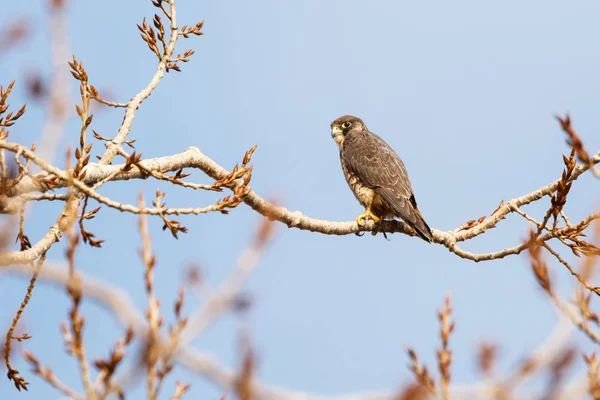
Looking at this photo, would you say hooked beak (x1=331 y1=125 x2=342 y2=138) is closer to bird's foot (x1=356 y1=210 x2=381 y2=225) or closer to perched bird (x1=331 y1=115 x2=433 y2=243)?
perched bird (x1=331 y1=115 x2=433 y2=243)

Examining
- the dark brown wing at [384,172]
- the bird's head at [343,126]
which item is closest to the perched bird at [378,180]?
the dark brown wing at [384,172]

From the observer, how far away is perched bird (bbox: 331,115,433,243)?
20.9 feet

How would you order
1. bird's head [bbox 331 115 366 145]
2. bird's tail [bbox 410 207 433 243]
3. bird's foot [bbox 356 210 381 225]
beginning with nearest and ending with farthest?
1. bird's tail [bbox 410 207 433 243]
2. bird's foot [bbox 356 210 381 225]
3. bird's head [bbox 331 115 366 145]

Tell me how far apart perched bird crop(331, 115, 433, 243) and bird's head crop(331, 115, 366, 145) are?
239 mm

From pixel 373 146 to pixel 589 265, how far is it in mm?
5314

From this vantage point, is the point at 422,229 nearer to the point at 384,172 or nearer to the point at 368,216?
the point at 368,216

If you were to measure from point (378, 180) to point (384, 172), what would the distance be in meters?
0.16

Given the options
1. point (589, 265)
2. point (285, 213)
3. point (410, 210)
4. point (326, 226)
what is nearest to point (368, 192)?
point (410, 210)

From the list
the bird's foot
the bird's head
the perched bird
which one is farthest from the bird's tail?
the bird's head

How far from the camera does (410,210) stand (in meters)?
6.33

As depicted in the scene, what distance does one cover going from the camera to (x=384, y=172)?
7.00 meters

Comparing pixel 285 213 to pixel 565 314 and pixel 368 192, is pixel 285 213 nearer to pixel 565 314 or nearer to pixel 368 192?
pixel 368 192

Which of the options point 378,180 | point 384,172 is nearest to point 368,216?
point 378,180

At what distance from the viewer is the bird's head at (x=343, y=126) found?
827 cm
